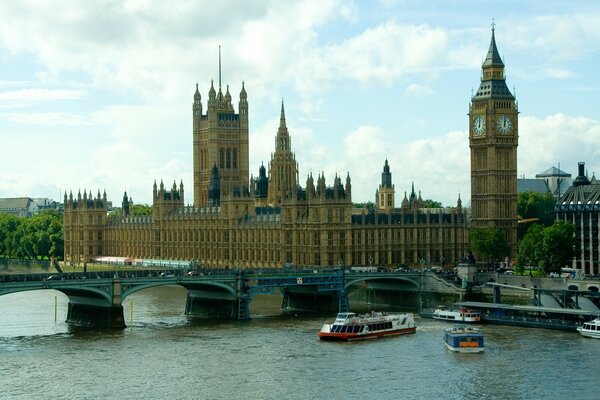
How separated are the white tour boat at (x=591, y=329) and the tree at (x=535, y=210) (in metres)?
72.7

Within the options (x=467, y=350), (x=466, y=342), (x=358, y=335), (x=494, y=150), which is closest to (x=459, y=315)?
(x=358, y=335)

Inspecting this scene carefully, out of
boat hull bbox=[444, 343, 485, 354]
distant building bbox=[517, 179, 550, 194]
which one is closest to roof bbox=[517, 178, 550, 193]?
distant building bbox=[517, 179, 550, 194]

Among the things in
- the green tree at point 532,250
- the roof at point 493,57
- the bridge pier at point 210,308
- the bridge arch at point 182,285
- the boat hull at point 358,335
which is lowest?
the boat hull at point 358,335

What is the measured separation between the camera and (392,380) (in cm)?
7638

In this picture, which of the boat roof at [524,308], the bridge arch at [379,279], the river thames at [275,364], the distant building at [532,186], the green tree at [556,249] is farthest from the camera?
the distant building at [532,186]

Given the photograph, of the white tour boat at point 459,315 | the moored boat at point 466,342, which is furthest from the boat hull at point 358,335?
the moored boat at point 466,342

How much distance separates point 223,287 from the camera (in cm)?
10738

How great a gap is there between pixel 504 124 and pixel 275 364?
72.4 metres

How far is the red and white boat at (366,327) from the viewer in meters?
94.8

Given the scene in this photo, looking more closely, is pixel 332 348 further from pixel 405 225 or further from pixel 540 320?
pixel 405 225

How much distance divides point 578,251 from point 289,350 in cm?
5200

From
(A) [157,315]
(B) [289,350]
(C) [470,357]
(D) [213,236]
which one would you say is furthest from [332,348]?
(D) [213,236]

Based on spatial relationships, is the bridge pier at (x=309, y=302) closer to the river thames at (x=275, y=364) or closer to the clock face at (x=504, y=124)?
the river thames at (x=275, y=364)

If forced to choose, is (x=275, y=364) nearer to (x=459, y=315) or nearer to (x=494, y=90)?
(x=459, y=315)
